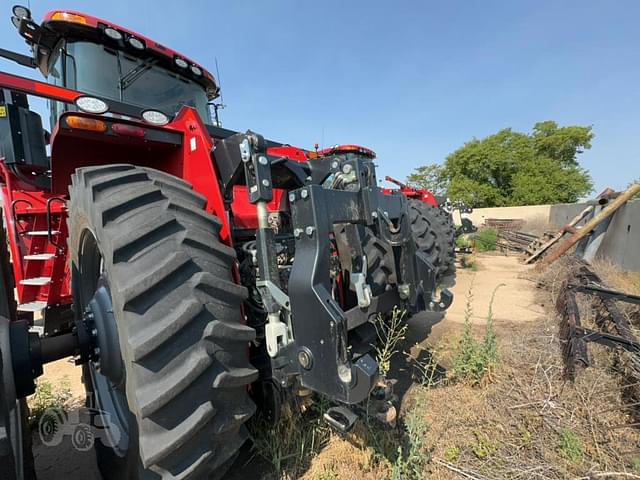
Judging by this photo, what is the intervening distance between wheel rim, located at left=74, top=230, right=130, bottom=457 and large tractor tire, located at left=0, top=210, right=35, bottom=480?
320 millimetres

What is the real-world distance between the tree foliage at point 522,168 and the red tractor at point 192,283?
35466mm

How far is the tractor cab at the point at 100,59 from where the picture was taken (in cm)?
285

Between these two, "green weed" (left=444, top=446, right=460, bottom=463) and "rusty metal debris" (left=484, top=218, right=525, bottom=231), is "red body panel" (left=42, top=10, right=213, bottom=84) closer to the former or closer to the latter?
"green weed" (left=444, top=446, right=460, bottom=463)

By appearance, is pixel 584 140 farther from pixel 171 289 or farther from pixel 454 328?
pixel 171 289

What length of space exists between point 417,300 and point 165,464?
1.53 meters

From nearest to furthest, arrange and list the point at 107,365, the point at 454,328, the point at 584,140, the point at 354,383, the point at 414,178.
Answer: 1. the point at 354,383
2. the point at 107,365
3. the point at 454,328
4. the point at 584,140
5. the point at 414,178

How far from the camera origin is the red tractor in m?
1.16

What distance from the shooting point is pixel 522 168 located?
1320 inches

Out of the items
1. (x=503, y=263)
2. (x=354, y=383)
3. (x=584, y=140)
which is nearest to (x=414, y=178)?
(x=584, y=140)

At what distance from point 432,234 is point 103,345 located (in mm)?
4858

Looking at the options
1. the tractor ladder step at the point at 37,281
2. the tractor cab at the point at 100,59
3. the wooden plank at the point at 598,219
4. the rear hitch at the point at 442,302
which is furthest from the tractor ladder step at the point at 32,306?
the wooden plank at the point at 598,219

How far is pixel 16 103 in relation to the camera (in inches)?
85.5

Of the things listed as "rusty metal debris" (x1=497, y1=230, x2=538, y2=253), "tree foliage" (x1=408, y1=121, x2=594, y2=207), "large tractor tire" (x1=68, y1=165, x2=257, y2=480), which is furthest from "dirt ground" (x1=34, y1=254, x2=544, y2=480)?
"tree foliage" (x1=408, y1=121, x2=594, y2=207)

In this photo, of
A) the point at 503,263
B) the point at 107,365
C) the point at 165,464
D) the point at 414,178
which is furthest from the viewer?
the point at 414,178
